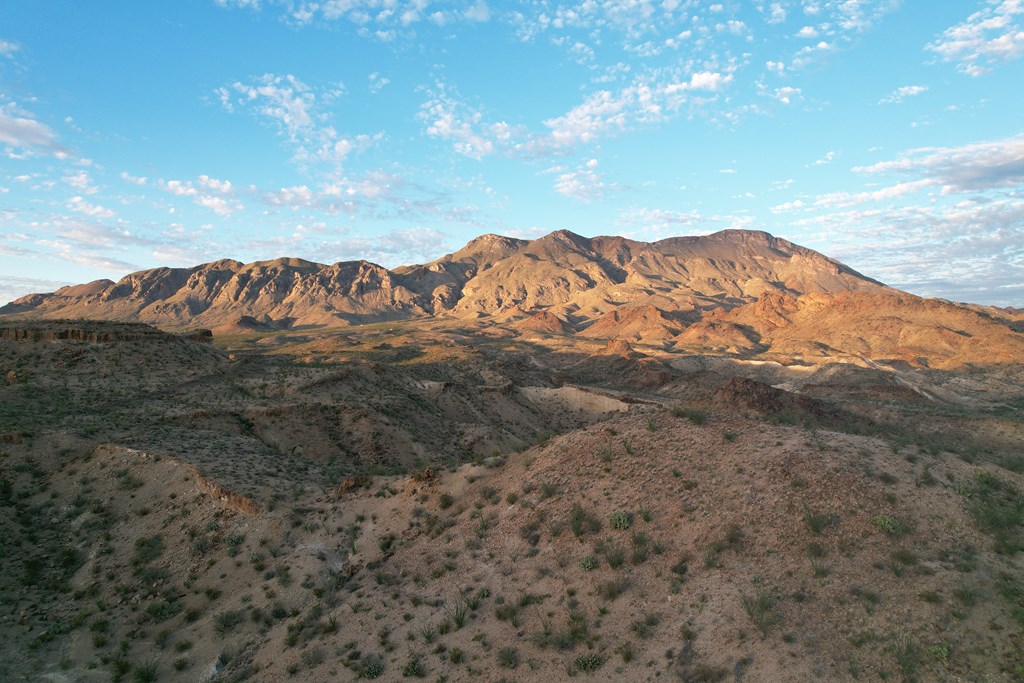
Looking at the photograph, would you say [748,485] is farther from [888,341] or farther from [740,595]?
[888,341]

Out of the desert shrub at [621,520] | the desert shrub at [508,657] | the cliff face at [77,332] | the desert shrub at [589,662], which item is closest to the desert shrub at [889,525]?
the desert shrub at [621,520]

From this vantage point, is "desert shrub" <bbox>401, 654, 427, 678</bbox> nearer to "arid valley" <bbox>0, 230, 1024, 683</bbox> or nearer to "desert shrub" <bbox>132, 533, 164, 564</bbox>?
"arid valley" <bbox>0, 230, 1024, 683</bbox>

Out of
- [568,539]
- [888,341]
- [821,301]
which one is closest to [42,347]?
[568,539]

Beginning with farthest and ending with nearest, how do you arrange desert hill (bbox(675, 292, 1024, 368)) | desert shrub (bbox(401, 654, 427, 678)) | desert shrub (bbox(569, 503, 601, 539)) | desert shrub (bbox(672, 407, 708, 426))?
desert hill (bbox(675, 292, 1024, 368)) → desert shrub (bbox(672, 407, 708, 426)) → desert shrub (bbox(569, 503, 601, 539)) → desert shrub (bbox(401, 654, 427, 678))

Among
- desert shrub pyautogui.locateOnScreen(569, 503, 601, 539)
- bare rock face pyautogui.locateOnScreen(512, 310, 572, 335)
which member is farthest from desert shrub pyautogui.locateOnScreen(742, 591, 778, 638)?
bare rock face pyautogui.locateOnScreen(512, 310, 572, 335)

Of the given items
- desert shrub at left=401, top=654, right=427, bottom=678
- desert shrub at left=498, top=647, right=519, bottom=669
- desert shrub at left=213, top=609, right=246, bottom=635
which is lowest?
desert shrub at left=213, top=609, right=246, bottom=635

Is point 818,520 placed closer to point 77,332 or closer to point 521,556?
point 521,556

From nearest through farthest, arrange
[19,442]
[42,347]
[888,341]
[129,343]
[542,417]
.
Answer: [19,442] → [42,347] → [129,343] → [542,417] → [888,341]

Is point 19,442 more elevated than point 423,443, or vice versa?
point 19,442

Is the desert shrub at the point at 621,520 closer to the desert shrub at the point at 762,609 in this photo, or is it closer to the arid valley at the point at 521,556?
the arid valley at the point at 521,556

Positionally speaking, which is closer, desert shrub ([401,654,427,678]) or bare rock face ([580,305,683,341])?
desert shrub ([401,654,427,678])
